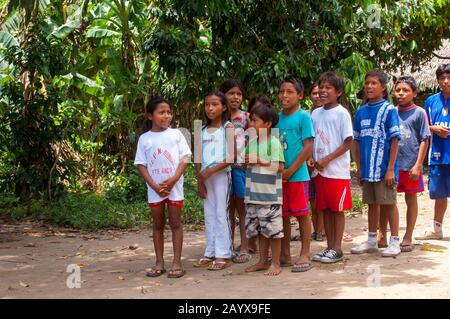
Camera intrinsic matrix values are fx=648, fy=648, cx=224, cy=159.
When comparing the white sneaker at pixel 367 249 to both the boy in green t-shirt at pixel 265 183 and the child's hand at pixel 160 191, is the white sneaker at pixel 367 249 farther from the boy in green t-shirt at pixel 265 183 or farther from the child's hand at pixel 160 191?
the child's hand at pixel 160 191

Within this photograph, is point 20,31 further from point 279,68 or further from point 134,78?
point 279,68

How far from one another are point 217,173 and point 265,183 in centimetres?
54

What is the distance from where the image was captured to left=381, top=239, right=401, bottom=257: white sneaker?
5.36m

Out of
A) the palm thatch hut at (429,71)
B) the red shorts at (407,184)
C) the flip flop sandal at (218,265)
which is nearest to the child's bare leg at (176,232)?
the flip flop sandal at (218,265)

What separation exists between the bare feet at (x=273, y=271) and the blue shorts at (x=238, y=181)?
0.85 meters

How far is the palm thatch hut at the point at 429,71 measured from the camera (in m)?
13.1

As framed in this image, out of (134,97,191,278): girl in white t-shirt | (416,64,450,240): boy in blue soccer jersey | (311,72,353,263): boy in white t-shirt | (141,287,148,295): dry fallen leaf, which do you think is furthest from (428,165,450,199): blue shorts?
(141,287,148,295): dry fallen leaf

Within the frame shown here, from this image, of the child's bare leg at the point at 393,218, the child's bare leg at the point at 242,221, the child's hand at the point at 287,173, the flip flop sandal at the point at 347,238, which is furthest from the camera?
the flip flop sandal at the point at 347,238

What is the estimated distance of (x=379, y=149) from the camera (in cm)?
532

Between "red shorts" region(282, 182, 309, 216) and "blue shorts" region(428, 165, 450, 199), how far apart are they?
169 cm

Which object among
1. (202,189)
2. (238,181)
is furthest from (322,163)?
(202,189)

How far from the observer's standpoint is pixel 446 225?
270 inches

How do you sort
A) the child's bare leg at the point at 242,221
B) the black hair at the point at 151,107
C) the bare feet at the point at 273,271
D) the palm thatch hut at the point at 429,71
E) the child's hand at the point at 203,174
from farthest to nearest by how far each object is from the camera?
the palm thatch hut at the point at 429,71, the child's bare leg at the point at 242,221, the child's hand at the point at 203,174, the black hair at the point at 151,107, the bare feet at the point at 273,271

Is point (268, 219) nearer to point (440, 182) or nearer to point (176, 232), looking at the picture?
point (176, 232)
